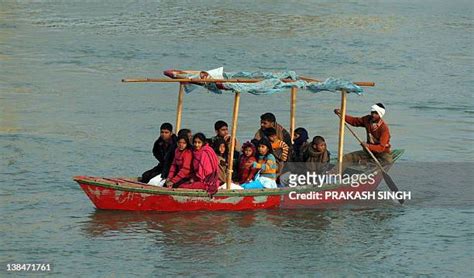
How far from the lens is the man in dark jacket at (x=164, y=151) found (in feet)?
42.1

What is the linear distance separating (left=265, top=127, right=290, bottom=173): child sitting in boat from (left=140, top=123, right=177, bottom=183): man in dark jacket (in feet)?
4.10

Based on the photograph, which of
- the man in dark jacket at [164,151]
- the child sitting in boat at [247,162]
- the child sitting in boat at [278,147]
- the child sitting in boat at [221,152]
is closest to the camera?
the man in dark jacket at [164,151]

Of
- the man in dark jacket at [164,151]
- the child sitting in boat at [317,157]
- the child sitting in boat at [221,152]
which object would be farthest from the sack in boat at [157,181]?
the child sitting in boat at [317,157]

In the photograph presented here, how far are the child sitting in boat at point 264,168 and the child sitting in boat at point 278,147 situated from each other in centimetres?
33

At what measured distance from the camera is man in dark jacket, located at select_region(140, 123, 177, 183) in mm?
12844

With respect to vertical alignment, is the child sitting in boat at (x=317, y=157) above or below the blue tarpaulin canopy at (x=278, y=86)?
below

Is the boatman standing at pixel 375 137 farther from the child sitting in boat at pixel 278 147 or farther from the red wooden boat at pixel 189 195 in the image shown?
the child sitting in boat at pixel 278 147

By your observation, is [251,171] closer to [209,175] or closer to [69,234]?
[209,175]

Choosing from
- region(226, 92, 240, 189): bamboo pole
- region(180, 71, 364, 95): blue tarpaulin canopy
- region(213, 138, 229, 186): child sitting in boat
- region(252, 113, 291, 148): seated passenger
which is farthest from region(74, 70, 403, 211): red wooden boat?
region(252, 113, 291, 148): seated passenger

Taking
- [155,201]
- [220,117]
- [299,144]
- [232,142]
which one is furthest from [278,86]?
[220,117]

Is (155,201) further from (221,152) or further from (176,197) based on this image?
(221,152)

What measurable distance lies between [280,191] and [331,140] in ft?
15.7

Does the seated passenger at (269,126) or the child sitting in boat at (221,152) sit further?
the seated passenger at (269,126)

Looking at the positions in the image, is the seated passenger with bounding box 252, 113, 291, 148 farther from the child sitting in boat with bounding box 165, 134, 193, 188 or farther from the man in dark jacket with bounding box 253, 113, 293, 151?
the child sitting in boat with bounding box 165, 134, 193, 188
